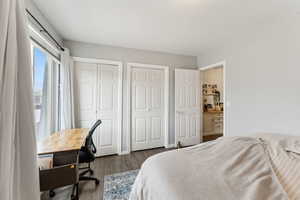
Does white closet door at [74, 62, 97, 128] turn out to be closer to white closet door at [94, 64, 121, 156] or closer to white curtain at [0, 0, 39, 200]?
white closet door at [94, 64, 121, 156]

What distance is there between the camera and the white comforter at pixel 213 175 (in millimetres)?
859

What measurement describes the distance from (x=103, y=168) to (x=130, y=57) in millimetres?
2391

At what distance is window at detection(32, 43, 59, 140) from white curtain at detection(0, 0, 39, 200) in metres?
1.37

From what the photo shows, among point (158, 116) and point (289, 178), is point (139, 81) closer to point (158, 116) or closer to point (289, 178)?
point (158, 116)

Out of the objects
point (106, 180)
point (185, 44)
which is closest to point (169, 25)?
point (185, 44)

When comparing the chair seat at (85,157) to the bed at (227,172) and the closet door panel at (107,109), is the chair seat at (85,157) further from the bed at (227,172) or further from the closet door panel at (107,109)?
the bed at (227,172)

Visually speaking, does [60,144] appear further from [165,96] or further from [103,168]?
[165,96]

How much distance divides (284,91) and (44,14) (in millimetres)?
3497

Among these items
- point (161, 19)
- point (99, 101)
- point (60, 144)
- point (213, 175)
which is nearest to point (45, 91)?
point (99, 101)

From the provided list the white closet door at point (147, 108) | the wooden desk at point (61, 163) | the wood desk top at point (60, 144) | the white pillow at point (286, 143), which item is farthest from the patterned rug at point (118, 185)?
the white pillow at point (286, 143)

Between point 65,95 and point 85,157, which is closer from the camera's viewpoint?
point 85,157

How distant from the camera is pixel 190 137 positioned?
3.66 meters

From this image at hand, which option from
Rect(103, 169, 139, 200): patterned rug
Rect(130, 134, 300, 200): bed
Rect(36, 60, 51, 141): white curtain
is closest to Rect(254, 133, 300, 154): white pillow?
Rect(130, 134, 300, 200): bed

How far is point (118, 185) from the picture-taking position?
2018 millimetres
